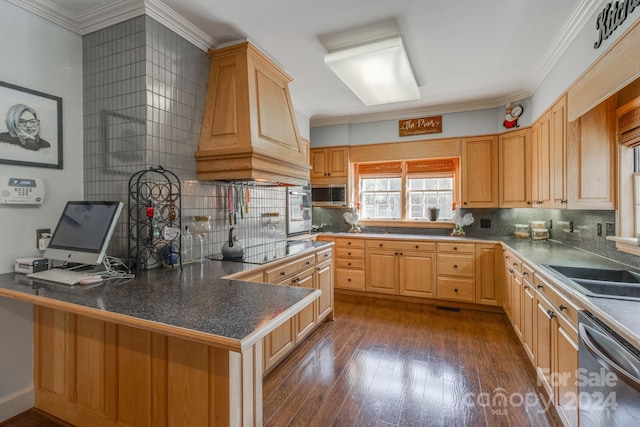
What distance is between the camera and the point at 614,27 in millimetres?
1707

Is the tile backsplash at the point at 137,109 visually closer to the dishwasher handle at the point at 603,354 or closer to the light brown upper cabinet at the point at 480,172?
the dishwasher handle at the point at 603,354

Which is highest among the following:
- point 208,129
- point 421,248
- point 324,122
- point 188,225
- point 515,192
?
point 324,122

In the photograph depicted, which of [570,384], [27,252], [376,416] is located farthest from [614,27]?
[27,252]

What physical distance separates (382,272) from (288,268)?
198 centimetres

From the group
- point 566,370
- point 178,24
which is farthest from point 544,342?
point 178,24

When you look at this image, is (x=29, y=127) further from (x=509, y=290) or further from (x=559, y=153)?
(x=509, y=290)

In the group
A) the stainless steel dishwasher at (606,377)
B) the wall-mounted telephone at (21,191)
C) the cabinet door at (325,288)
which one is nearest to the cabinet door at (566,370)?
the stainless steel dishwasher at (606,377)

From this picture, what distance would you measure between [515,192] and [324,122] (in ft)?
9.36

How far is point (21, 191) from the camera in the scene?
6.02 ft

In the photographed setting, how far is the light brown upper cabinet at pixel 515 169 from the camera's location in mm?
3549

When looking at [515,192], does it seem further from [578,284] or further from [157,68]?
[157,68]

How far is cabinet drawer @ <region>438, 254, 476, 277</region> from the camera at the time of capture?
3.72m

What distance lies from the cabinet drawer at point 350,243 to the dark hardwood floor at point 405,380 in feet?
3.94

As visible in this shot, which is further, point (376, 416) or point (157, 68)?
point (157, 68)
